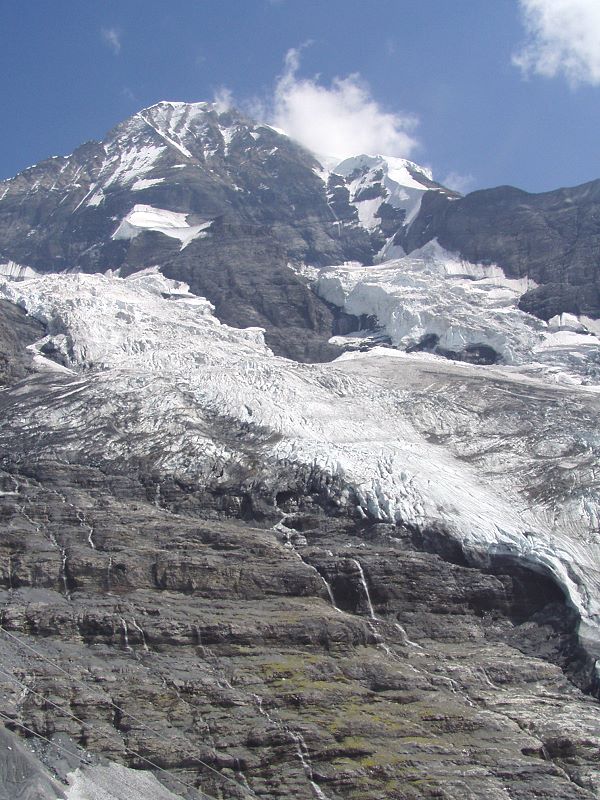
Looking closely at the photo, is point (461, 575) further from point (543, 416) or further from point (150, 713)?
point (543, 416)

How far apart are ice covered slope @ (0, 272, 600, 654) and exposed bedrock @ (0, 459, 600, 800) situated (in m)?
3.77

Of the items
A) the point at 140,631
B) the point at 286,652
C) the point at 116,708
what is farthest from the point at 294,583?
the point at 116,708

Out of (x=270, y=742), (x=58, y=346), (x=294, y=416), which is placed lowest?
(x=270, y=742)

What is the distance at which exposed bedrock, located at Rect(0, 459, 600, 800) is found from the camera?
68.5 meters

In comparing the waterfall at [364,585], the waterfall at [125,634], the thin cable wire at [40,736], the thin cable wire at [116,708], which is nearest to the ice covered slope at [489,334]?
the waterfall at [364,585]

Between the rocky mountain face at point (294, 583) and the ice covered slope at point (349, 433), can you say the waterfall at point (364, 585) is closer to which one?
the rocky mountain face at point (294, 583)

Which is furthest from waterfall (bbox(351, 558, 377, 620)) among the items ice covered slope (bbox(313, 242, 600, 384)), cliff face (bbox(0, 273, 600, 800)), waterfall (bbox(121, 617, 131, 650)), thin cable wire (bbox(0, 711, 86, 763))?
ice covered slope (bbox(313, 242, 600, 384))

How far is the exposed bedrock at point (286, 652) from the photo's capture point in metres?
68.5

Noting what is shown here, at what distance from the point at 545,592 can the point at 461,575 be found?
7678 mm

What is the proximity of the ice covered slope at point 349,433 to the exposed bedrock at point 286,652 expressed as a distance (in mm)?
3774

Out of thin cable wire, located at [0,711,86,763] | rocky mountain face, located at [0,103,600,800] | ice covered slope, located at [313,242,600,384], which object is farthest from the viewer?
ice covered slope, located at [313,242,600,384]

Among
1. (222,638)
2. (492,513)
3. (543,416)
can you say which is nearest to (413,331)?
(543,416)

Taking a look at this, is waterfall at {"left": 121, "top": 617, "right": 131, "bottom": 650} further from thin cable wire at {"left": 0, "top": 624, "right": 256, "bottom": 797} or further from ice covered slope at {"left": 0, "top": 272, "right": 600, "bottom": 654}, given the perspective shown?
ice covered slope at {"left": 0, "top": 272, "right": 600, "bottom": 654}

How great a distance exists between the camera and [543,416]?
129 metres
